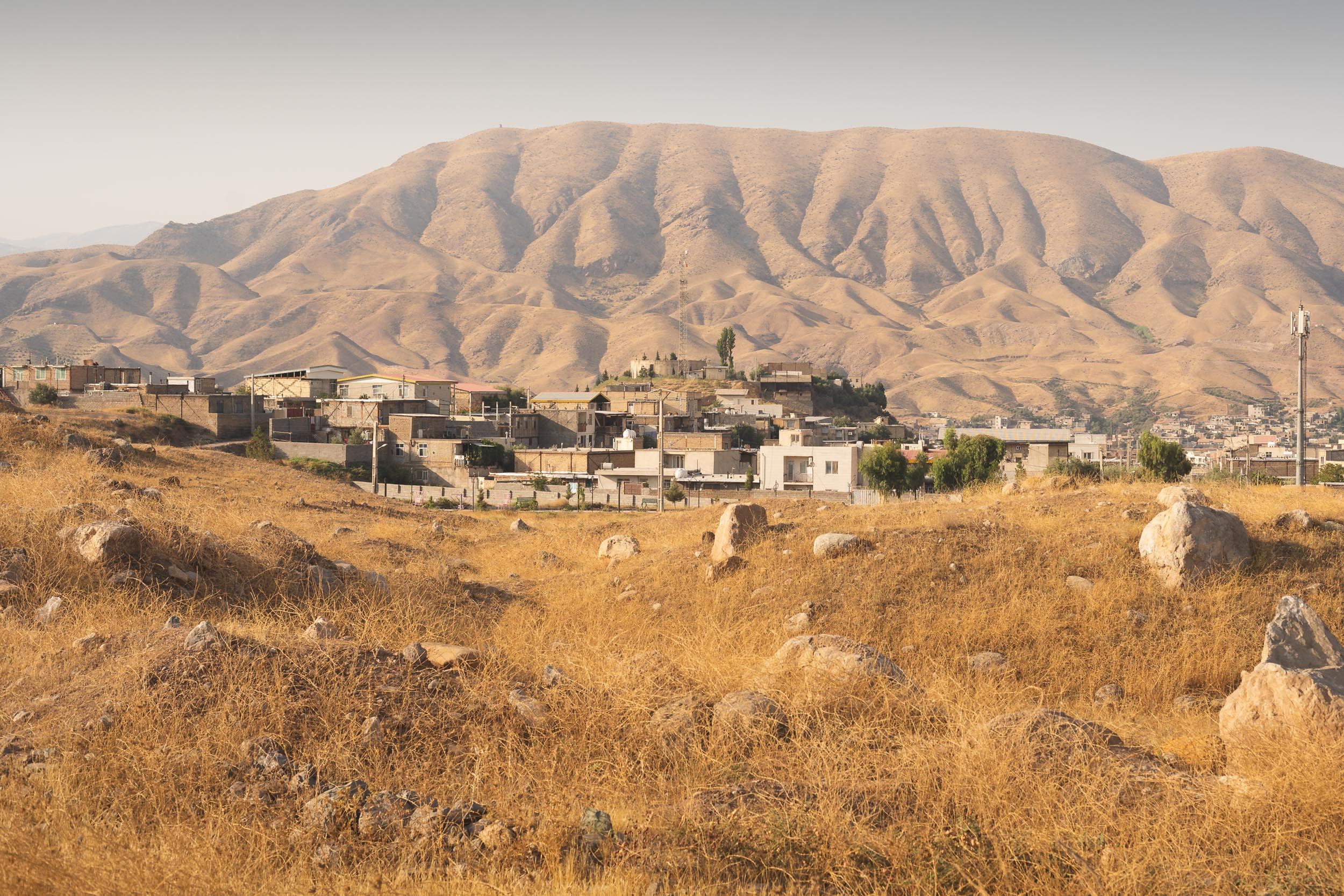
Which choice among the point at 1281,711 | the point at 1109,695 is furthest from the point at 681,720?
the point at 1109,695

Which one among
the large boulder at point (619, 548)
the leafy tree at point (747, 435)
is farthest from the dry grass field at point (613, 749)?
the leafy tree at point (747, 435)

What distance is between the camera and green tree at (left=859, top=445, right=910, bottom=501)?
48500 millimetres

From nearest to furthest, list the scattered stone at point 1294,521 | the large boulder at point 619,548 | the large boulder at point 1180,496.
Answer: the scattered stone at point 1294,521
the large boulder at point 1180,496
the large boulder at point 619,548

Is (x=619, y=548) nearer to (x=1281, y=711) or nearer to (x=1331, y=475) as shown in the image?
(x=1281, y=711)

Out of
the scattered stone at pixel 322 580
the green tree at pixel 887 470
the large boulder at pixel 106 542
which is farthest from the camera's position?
the green tree at pixel 887 470

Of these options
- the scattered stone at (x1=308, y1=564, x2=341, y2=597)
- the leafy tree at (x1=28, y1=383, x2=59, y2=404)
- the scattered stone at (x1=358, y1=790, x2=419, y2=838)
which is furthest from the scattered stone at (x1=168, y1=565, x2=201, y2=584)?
the leafy tree at (x1=28, y1=383, x2=59, y2=404)

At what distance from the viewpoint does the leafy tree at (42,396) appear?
57.0 m

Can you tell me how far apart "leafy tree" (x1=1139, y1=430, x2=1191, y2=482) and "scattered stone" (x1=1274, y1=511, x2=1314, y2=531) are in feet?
46.3

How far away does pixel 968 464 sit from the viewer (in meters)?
46.8

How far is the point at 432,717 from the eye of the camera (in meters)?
6.75

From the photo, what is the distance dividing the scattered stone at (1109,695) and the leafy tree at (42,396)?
60125 millimetres

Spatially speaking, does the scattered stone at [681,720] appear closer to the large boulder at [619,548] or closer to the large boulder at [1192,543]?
the large boulder at [1192,543]

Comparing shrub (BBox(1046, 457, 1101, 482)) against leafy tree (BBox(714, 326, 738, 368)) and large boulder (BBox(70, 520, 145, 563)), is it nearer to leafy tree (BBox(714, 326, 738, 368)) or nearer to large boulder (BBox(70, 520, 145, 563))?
large boulder (BBox(70, 520, 145, 563))

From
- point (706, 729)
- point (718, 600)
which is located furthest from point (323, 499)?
point (706, 729)
